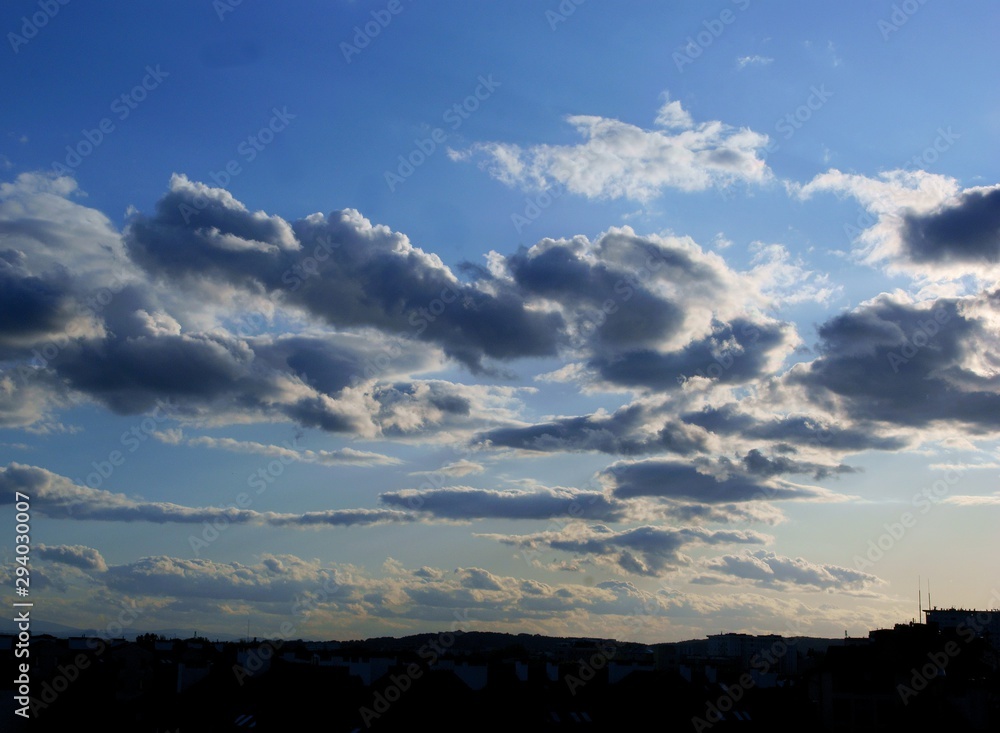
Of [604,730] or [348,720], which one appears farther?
[604,730]

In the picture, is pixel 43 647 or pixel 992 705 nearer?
pixel 992 705

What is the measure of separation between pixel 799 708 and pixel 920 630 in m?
28.6

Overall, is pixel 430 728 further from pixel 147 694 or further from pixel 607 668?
pixel 147 694

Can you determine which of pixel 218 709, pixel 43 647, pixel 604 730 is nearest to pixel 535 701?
pixel 604 730

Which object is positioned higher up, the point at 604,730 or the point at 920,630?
the point at 920,630

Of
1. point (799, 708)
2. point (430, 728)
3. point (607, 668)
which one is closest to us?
point (430, 728)

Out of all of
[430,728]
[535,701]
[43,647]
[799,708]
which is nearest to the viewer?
[430,728]

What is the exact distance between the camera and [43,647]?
109250mm

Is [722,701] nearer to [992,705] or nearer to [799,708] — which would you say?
[799,708]

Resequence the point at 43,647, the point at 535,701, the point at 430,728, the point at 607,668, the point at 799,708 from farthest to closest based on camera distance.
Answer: the point at 43,647 < the point at 607,668 < the point at 799,708 < the point at 535,701 < the point at 430,728

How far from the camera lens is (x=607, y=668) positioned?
94.3m

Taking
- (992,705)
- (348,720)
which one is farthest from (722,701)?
(348,720)

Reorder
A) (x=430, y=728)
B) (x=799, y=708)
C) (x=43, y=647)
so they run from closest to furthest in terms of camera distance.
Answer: (x=430, y=728), (x=799, y=708), (x=43, y=647)

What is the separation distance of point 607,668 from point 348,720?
2757 centimetres
